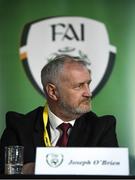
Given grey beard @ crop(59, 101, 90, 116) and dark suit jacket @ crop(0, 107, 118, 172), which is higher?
grey beard @ crop(59, 101, 90, 116)

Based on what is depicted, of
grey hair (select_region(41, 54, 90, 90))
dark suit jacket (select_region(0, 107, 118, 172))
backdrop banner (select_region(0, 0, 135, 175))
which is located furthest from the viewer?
backdrop banner (select_region(0, 0, 135, 175))

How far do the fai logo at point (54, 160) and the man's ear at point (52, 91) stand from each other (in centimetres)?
66

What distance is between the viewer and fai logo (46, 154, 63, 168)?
4.24ft

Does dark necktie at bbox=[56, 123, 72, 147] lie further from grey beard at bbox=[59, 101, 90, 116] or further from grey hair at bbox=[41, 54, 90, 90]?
grey hair at bbox=[41, 54, 90, 90]

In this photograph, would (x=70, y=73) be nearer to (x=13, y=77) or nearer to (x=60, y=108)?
(x=60, y=108)

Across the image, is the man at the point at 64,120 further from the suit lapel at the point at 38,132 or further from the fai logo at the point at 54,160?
the fai logo at the point at 54,160

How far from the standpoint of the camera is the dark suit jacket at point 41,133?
5.96ft

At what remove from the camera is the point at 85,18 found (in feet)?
10.6

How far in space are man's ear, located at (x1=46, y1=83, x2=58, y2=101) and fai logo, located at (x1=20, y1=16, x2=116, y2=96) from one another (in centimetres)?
120

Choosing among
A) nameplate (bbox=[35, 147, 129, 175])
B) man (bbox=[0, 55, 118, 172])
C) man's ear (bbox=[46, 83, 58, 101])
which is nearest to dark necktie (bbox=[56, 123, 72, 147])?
man (bbox=[0, 55, 118, 172])

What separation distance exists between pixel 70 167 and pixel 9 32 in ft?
6.64

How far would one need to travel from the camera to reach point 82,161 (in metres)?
1.30

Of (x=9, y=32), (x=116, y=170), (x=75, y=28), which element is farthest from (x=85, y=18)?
(x=116, y=170)

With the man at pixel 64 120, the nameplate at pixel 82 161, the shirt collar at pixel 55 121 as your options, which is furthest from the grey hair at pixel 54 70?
the nameplate at pixel 82 161
